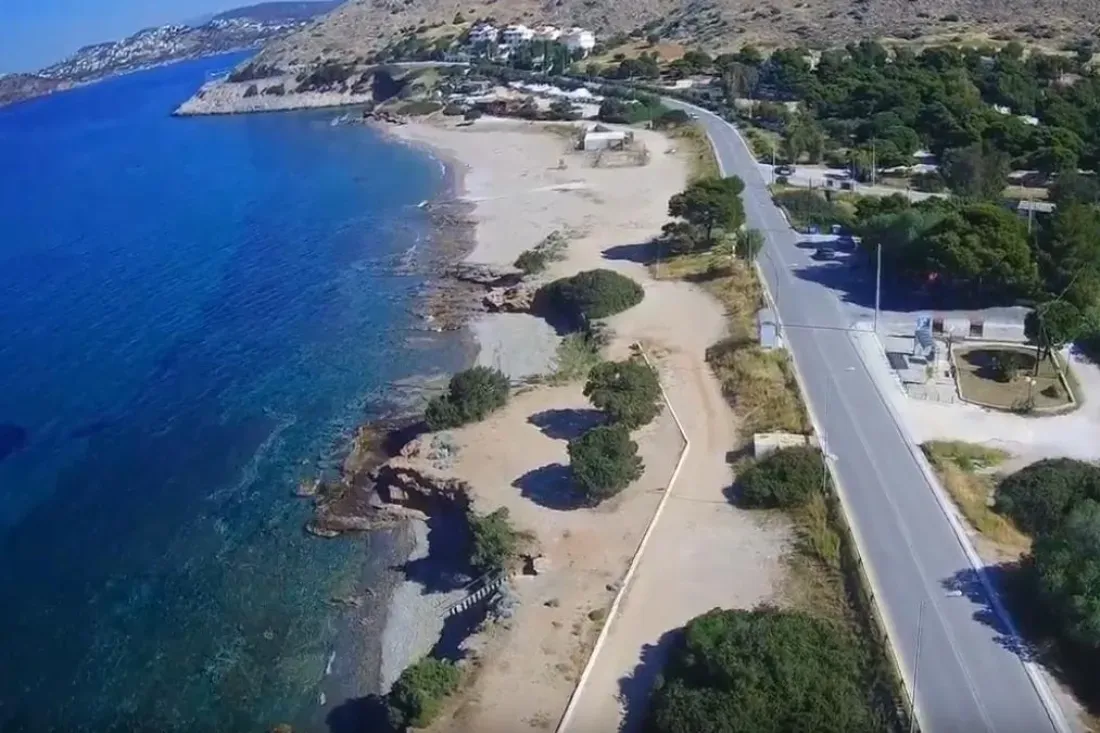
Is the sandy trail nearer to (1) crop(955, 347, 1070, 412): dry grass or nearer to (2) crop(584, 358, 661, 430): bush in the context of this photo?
(2) crop(584, 358, 661, 430): bush

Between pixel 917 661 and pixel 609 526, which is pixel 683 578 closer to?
pixel 609 526

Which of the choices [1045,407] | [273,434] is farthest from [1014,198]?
[273,434]

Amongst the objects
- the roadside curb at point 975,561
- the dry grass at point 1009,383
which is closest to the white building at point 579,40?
the dry grass at point 1009,383

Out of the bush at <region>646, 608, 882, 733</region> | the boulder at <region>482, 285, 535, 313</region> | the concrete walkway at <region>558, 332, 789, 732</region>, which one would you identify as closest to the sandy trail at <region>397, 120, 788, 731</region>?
→ the concrete walkway at <region>558, 332, 789, 732</region>

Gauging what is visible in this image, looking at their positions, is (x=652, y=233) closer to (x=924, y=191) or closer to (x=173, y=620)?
(x=924, y=191)

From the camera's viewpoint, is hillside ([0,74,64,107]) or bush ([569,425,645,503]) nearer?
bush ([569,425,645,503])

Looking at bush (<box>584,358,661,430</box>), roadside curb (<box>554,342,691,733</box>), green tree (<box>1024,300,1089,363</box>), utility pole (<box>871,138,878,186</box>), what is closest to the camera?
roadside curb (<box>554,342,691,733</box>)

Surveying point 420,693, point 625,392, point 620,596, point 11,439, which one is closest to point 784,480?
point 620,596
